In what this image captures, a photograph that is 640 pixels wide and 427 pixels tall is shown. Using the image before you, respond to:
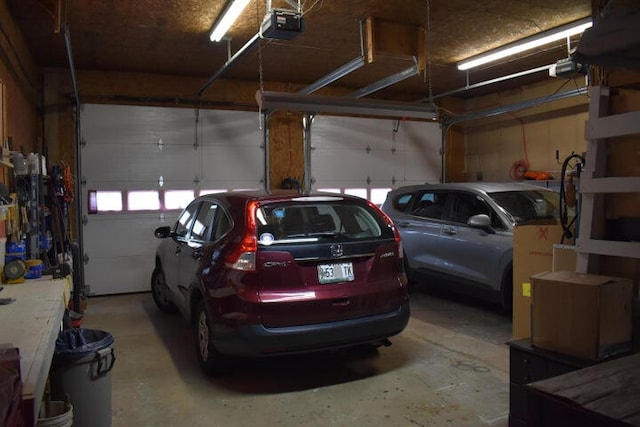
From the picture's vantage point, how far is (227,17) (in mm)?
5562

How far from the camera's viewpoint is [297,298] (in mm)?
3768

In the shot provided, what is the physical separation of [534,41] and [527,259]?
11.7 feet

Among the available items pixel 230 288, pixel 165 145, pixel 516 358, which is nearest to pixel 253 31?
pixel 165 145

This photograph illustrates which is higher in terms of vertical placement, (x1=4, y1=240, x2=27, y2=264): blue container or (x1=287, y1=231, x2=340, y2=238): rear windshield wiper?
(x1=287, y1=231, x2=340, y2=238): rear windshield wiper

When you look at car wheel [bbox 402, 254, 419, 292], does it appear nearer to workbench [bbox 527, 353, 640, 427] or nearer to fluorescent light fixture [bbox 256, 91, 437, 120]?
fluorescent light fixture [bbox 256, 91, 437, 120]

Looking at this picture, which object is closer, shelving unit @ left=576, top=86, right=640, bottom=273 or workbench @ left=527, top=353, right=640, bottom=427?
workbench @ left=527, top=353, right=640, bottom=427

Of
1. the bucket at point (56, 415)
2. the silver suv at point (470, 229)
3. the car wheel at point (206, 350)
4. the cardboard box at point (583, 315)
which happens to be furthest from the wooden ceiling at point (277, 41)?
the cardboard box at point (583, 315)

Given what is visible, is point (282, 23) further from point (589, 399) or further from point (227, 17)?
point (589, 399)

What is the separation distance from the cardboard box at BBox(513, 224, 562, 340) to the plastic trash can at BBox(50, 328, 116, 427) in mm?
3220

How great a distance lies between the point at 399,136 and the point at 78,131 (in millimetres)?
6075

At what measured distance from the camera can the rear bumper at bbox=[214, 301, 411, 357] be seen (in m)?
3.70

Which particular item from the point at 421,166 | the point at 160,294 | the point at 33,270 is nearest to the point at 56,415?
the point at 33,270

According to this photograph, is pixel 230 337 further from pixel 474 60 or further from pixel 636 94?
pixel 474 60

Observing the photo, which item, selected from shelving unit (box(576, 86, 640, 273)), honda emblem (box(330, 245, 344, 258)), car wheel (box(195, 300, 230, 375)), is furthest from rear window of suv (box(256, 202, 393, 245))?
shelving unit (box(576, 86, 640, 273))
